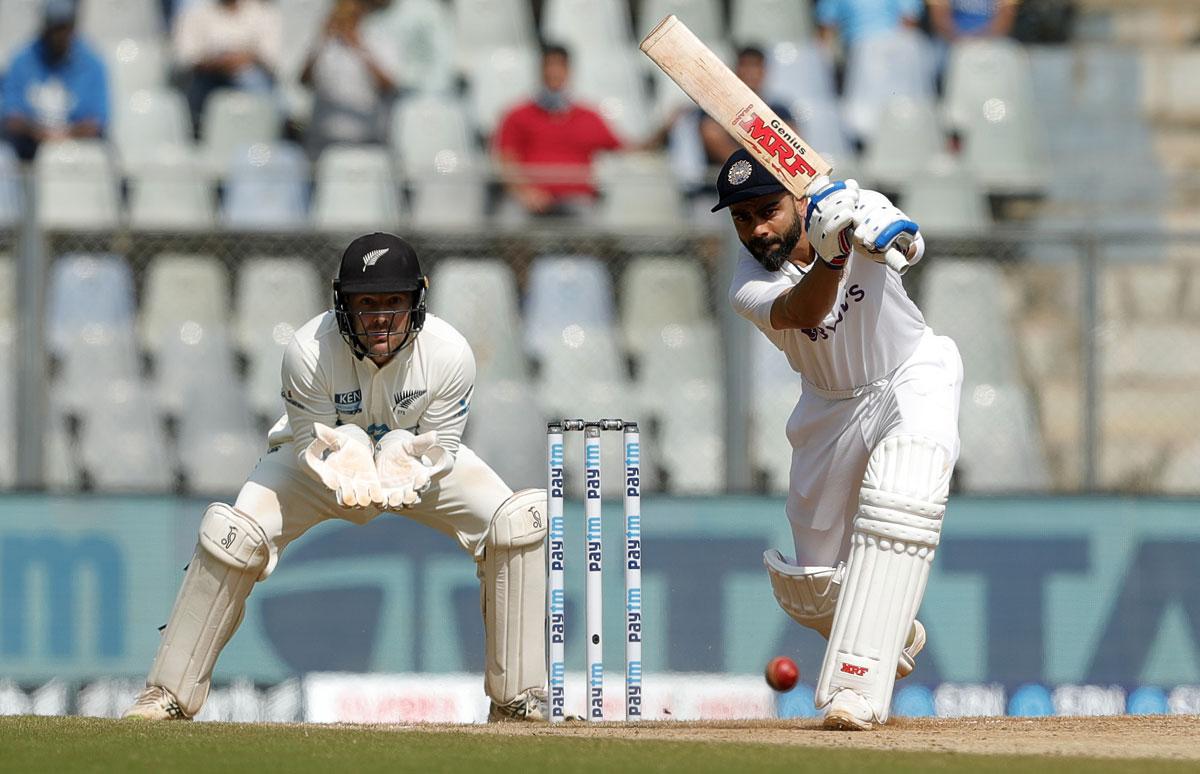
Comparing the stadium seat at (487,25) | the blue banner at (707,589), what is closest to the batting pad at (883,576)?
the blue banner at (707,589)

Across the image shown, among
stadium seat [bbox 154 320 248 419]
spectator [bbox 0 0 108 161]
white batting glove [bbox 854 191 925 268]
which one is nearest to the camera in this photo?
white batting glove [bbox 854 191 925 268]

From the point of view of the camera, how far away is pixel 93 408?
28.3ft

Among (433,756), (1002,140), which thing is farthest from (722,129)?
(433,756)

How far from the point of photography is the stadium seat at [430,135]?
10.5 metres

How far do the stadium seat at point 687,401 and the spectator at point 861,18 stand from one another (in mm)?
2968

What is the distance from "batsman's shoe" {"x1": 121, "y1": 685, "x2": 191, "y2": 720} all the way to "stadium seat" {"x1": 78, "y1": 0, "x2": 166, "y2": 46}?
6367 mm

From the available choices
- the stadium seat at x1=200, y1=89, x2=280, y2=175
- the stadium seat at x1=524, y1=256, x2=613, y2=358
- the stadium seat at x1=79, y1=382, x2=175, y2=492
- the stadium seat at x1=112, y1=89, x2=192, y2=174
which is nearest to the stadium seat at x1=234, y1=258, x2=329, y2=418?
the stadium seat at x1=79, y1=382, x2=175, y2=492

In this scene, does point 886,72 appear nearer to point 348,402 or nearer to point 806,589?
point 806,589

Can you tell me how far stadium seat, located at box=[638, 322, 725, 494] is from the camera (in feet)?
28.3

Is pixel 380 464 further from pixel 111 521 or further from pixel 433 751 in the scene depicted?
pixel 111 521

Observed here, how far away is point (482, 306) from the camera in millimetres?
8688

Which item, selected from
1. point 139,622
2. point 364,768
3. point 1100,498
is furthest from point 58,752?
point 1100,498

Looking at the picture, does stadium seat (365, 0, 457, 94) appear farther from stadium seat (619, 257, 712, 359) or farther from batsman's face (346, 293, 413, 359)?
batsman's face (346, 293, 413, 359)

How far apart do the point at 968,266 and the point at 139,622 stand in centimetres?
411
